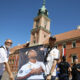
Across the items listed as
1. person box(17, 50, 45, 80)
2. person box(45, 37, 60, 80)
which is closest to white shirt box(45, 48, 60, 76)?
person box(45, 37, 60, 80)

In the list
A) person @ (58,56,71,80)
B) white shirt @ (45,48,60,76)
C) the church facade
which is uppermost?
the church facade

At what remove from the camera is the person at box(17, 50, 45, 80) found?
332 centimetres

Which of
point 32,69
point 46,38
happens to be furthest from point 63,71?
point 46,38

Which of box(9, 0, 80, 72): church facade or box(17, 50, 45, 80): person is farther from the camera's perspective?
box(9, 0, 80, 72): church facade

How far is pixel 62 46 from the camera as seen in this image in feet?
103

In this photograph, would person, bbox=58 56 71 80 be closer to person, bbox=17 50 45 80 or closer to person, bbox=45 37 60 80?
person, bbox=45 37 60 80

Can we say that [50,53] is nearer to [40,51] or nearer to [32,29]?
[40,51]

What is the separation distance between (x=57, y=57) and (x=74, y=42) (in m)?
27.0

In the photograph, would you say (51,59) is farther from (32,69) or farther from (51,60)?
(32,69)

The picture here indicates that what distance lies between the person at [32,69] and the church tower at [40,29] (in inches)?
1406

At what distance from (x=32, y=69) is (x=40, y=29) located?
1510 inches

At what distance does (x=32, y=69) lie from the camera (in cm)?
337

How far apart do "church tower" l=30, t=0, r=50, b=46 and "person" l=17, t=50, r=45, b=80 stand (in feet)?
117

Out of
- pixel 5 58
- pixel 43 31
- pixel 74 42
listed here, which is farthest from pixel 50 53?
pixel 43 31
